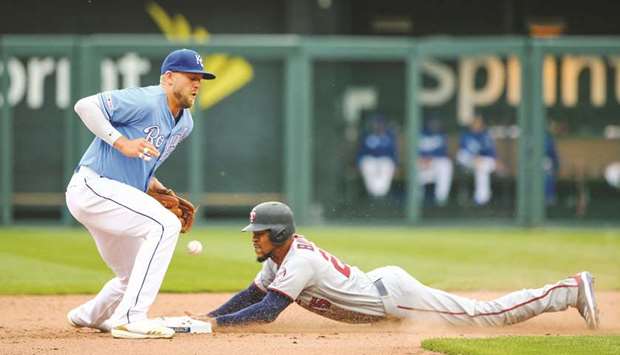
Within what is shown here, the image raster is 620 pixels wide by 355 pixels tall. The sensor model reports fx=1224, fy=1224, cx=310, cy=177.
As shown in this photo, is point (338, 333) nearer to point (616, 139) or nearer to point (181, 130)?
point (181, 130)

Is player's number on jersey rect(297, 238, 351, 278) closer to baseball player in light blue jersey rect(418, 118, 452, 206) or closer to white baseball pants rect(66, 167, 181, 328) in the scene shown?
white baseball pants rect(66, 167, 181, 328)

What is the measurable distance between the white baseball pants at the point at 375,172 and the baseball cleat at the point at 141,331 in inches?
414

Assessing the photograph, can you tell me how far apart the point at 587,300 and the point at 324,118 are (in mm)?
10038

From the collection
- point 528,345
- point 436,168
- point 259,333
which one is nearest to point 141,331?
point 259,333

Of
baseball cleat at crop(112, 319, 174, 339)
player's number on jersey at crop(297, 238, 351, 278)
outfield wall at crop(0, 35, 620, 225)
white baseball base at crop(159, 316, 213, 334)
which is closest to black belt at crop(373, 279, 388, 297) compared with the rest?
player's number on jersey at crop(297, 238, 351, 278)

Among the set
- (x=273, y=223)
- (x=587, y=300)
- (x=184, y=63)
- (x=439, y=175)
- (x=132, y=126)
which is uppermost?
(x=184, y=63)

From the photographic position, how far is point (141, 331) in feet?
21.4

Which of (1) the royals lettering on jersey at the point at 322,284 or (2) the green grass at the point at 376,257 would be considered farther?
(2) the green grass at the point at 376,257

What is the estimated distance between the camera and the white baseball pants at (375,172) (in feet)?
55.6

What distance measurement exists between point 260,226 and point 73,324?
53.2 inches

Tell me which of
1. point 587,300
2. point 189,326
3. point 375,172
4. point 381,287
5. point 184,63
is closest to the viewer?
point 184,63

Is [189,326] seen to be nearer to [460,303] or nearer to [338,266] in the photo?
[338,266]

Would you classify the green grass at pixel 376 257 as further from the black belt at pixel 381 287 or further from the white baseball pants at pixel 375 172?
the black belt at pixel 381 287

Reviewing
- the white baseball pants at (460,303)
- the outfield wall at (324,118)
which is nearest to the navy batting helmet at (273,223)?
the white baseball pants at (460,303)
